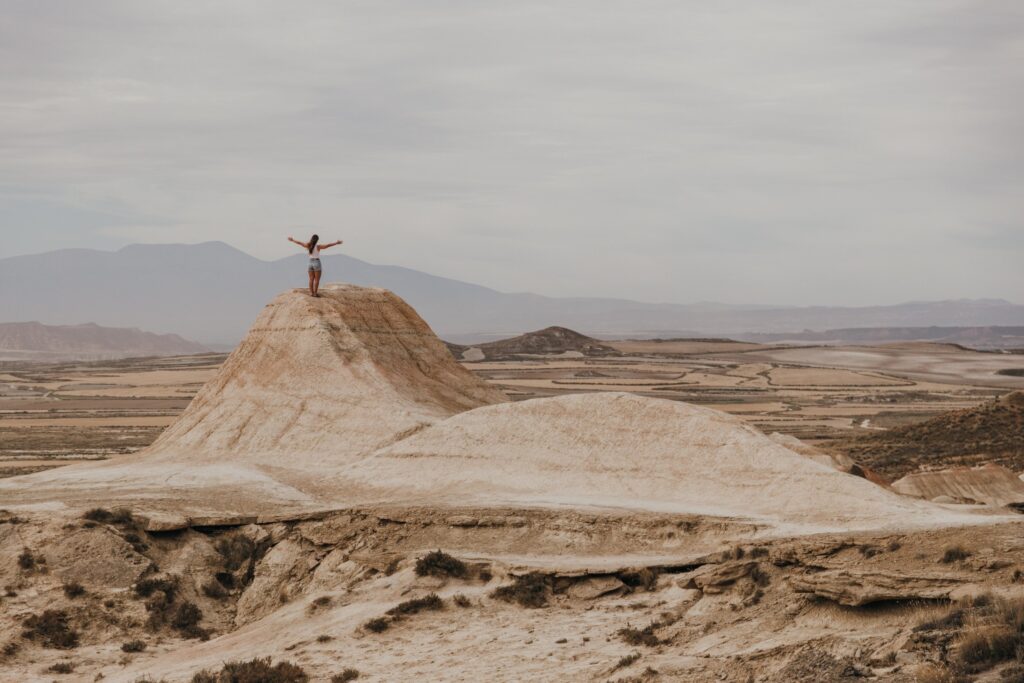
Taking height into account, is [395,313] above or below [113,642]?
above

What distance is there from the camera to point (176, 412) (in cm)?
6569

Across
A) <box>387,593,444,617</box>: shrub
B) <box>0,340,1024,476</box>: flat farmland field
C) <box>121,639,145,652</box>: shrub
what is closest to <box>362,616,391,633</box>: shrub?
<box>387,593,444,617</box>: shrub

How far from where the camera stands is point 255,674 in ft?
47.6

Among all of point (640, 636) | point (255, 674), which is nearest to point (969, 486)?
point (640, 636)

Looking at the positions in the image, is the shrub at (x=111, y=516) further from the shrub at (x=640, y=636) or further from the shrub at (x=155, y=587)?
the shrub at (x=640, y=636)

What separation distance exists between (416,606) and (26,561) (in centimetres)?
613

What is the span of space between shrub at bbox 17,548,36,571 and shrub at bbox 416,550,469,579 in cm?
574

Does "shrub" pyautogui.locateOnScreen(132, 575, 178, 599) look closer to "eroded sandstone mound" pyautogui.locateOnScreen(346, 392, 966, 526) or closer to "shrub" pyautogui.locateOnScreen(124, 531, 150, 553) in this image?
"shrub" pyautogui.locateOnScreen(124, 531, 150, 553)

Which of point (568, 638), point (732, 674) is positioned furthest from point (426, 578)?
point (732, 674)

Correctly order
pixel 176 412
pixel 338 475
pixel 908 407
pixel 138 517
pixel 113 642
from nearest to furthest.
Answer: pixel 113 642
pixel 138 517
pixel 338 475
pixel 176 412
pixel 908 407

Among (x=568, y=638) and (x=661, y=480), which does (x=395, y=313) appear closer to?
(x=661, y=480)

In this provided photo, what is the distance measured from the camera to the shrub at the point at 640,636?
14.2 m

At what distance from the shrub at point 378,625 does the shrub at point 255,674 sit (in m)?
1.30

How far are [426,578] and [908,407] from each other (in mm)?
60230
